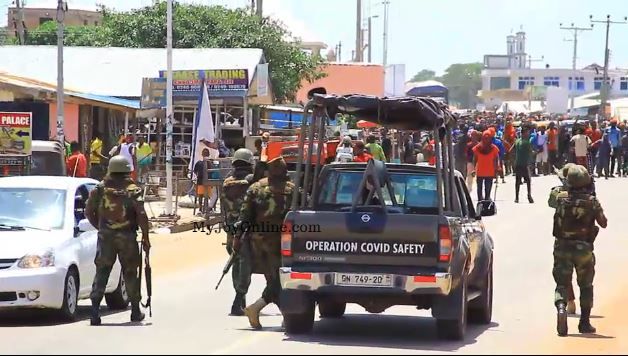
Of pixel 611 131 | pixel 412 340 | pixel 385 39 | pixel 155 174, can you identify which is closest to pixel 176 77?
pixel 155 174

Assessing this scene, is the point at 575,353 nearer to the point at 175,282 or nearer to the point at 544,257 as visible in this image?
the point at 175,282

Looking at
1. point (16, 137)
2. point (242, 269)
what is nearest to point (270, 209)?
point (242, 269)

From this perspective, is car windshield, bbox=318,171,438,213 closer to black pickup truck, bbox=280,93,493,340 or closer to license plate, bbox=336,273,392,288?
black pickup truck, bbox=280,93,493,340

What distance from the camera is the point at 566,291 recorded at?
12.6m

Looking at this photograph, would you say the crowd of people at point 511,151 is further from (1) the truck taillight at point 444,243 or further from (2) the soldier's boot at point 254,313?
(1) the truck taillight at point 444,243

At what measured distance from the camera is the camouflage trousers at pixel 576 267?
12.6 meters

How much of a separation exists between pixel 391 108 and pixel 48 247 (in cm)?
378

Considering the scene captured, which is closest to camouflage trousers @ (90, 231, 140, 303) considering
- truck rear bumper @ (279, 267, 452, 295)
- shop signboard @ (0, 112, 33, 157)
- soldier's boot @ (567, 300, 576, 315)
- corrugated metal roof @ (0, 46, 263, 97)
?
truck rear bumper @ (279, 267, 452, 295)

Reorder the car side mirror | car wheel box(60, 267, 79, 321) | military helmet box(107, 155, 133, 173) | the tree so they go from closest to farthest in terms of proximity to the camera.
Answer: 1. military helmet box(107, 155, 133, 173)
2. car wheel box(60, 267, 79, 321)
3. the car side mirror
4. the tree

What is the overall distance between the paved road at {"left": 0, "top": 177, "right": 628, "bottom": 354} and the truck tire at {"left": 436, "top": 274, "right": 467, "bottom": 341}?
11cm

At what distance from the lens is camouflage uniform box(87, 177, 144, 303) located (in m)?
12.6

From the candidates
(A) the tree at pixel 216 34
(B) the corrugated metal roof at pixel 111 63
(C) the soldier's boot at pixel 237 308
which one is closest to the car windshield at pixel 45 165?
(C) the soldier's boot at pixel 237 308

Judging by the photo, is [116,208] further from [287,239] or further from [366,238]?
[366,238]

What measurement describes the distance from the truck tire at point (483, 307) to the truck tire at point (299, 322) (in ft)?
6.58
